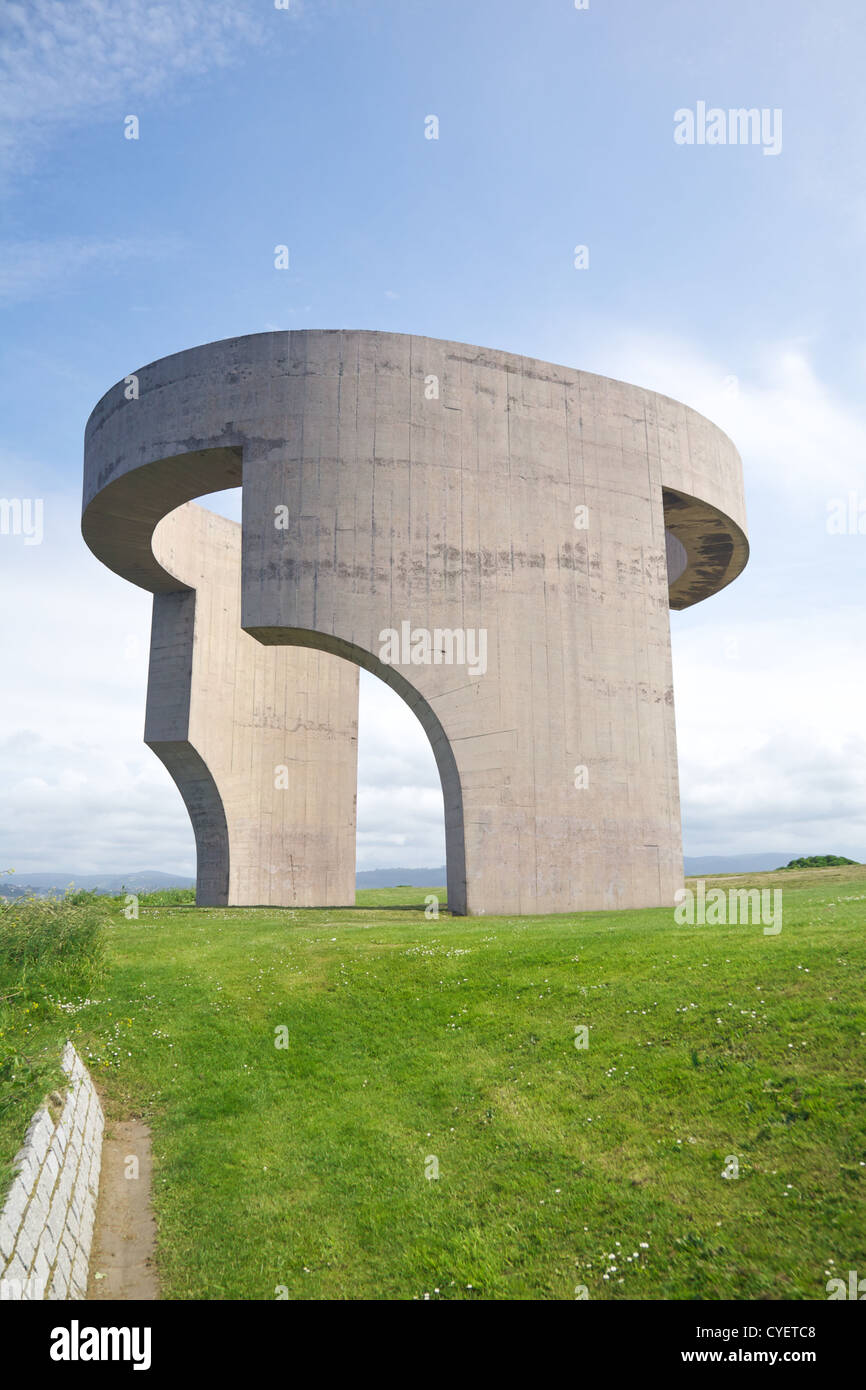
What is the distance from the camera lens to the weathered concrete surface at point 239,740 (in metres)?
29.4

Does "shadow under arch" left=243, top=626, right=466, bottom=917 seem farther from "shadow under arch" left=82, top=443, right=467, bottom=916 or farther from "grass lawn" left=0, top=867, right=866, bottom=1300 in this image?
"grass lawn" left=0, top=867, right=866, bottom=1300

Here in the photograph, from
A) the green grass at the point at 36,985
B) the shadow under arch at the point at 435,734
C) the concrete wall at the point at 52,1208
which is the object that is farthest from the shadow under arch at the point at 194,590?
the concrete wall at the point at 52,1208

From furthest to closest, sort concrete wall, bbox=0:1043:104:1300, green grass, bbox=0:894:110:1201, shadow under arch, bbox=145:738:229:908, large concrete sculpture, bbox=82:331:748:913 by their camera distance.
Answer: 1. shadow under arch, bbox=145:738:229:908
2. large concrete sculpture, bbox=82:331:748:913
3. green grass, bbox=0:894:110:1201
4. concrete wall, bbox=0:1043:104:1300

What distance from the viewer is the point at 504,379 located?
2298cm

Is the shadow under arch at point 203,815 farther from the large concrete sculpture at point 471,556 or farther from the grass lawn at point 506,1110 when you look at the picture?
the grass lawn at point 506,1110

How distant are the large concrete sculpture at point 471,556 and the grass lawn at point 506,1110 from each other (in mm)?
6784

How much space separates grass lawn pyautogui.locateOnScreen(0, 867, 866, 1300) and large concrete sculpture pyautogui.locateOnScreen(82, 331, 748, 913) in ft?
22.3

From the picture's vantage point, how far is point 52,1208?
6965 mm

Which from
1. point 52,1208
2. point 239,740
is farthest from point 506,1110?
point 239,740

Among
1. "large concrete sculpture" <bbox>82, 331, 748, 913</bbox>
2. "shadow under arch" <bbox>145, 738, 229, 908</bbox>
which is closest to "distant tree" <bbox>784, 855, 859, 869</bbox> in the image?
"large concrete sculpture" <bbox>82, 331, 748, 913</bbox>

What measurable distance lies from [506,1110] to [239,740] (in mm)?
22730

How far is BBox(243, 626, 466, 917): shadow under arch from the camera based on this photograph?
68.2ft

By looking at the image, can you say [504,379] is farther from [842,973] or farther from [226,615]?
[842,973]

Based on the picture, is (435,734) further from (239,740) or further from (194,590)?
(194,590)
